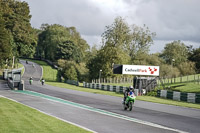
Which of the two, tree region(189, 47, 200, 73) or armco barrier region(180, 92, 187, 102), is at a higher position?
tree region(189, 47, 200, 73)

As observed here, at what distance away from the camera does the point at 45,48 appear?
137250 mm

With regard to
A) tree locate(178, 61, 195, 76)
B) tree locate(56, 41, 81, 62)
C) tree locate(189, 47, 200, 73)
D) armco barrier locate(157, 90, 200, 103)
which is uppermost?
tree locate(56, 41, 81, 62)

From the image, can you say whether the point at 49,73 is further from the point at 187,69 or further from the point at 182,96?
the point at 182,96

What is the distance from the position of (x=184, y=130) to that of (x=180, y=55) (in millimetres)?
96485

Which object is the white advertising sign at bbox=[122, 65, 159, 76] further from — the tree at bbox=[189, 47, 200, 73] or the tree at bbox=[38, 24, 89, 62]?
the tree at bbox=[38, 24, 89, 62]

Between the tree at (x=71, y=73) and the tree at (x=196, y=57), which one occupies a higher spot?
the tree at (x=196, y=57)

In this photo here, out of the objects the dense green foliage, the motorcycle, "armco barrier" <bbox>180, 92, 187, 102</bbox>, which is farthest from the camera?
the dense green foliage

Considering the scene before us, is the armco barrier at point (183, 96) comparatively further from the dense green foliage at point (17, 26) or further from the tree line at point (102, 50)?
the dense green foliage at point (17, 26)

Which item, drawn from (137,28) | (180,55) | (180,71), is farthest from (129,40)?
(180,55)

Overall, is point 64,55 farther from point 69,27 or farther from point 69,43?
point 69,27

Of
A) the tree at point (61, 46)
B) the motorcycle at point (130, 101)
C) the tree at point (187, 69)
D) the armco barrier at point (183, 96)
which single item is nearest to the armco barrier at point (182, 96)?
the armco barrier at point (183, 96)

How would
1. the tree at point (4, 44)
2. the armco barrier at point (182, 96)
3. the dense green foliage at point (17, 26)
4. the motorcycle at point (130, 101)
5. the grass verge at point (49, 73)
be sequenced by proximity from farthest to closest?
the grass verge at point (49, 73) < the dense green foliage at point (17, 26) < the tree at point (4, 44) < the armco barrier at point (182, 96) < the motorcycle at point (130, 101)

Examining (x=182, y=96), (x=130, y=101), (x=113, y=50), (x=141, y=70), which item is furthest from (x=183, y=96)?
(x=113, y=50)

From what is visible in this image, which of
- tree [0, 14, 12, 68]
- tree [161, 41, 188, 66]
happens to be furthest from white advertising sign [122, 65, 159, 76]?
tree [161, 41, 188, 66]
